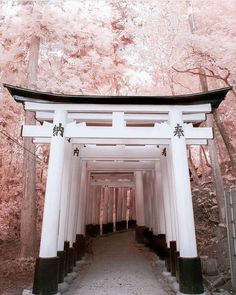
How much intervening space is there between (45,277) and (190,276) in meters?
3.06

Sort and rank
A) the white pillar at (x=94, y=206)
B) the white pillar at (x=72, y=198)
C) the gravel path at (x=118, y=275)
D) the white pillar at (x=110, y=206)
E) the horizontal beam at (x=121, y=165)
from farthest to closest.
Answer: the white pillar at (x=110, y=206) → the white pillar at (x=94, y=206) → the horizontal beam at (x=121, y=165) → the white pillar at (x=72, y=198) → the gravel path at (x=118, y=275)

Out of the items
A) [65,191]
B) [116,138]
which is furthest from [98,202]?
[116,138]

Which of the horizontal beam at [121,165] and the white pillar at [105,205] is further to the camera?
the white pillar at [105,205]

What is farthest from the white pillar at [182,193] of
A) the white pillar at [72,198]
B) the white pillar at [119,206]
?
the white pillar at [119,206]

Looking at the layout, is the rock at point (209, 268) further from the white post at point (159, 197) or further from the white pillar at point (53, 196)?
the white pillar at point (53, 196)

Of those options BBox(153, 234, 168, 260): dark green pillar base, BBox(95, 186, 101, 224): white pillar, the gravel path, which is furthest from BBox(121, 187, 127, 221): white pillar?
BBox(153, 234, 168, 260): dark green pillar base

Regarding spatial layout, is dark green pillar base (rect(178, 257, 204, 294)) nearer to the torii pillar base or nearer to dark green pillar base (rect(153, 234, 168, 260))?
dark green pillar base (rect(153, 234, 168, 260))

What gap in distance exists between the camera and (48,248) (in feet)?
20.1

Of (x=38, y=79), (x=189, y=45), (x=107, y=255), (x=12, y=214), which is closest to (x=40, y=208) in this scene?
(x=12, y=214)

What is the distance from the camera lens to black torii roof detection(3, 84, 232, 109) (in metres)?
6.72

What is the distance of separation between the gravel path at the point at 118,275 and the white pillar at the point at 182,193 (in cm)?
146

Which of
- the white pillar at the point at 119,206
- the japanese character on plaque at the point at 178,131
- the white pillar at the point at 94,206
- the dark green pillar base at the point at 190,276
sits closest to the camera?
the dark green pillar base at the point at 190,276

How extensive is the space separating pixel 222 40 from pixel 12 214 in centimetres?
1285

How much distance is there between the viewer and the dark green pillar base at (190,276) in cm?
610
